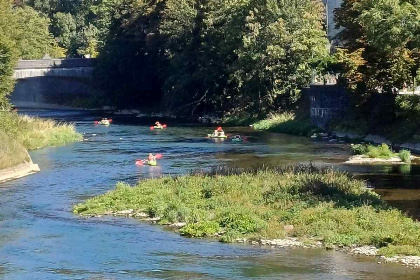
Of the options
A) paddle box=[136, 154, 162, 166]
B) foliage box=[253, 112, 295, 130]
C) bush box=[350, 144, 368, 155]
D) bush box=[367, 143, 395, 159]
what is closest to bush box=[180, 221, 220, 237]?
paddle box=[136, 154, 162, 166]

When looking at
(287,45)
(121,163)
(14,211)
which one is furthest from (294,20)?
(14,211)

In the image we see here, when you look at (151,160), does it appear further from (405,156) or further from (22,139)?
(405,156)

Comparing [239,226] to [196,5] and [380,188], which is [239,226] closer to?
[380,188]

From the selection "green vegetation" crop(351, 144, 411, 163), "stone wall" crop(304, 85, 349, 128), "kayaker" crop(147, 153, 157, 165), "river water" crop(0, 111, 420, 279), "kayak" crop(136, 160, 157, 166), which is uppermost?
"stone wall" crop(304, 85, 349, 128)

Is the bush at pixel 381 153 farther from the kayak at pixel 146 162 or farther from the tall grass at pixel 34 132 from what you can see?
the tall grass at pixel 34 132

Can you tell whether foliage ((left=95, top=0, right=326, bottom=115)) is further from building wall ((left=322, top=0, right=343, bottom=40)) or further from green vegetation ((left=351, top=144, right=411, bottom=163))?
green vegetation ((left=351, top=144, right=411, bottom=163))

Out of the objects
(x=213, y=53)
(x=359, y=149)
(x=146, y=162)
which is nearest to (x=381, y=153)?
(x=359, y=149)

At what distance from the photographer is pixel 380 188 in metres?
43.1

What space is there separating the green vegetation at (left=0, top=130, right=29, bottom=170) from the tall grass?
21.3ft

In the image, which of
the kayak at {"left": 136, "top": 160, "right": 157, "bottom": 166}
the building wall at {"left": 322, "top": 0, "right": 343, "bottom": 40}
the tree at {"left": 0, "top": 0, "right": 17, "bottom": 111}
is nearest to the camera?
the kayak at {"left": 136, "top": 160, "right": 157, "bottom": 166}

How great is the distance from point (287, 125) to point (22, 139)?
2346 cm

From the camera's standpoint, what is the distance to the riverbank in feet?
161

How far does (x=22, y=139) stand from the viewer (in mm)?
62969

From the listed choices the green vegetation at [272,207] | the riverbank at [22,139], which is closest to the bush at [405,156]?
the green vegetation at [272,207]
